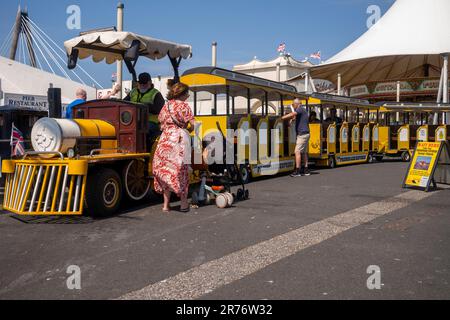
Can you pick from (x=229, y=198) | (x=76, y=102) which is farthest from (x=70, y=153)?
(x=229, y=198)

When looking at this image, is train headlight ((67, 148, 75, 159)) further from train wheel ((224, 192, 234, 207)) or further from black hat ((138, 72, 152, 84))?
train wheel ((224, 192, 234, 207))

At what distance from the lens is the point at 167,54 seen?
8.39 m

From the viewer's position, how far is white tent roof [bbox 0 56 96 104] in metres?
18.5

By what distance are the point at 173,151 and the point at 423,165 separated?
5269 mm

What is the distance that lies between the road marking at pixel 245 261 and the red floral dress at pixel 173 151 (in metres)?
2.05

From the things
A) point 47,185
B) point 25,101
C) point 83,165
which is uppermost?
point 25,101

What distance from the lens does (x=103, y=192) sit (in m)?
6.36

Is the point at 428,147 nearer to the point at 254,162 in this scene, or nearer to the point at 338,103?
the point at 254,162

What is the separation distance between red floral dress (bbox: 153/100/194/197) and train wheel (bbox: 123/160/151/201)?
1.70 ft

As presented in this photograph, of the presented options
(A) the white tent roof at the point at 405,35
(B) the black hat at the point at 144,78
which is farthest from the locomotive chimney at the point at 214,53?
(B) the black hat at the point at 144,78

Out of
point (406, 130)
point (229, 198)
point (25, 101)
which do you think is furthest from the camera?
point (406, 130)

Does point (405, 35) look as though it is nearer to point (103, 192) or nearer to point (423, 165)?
point (423, 165)

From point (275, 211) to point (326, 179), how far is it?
459 centimetres
